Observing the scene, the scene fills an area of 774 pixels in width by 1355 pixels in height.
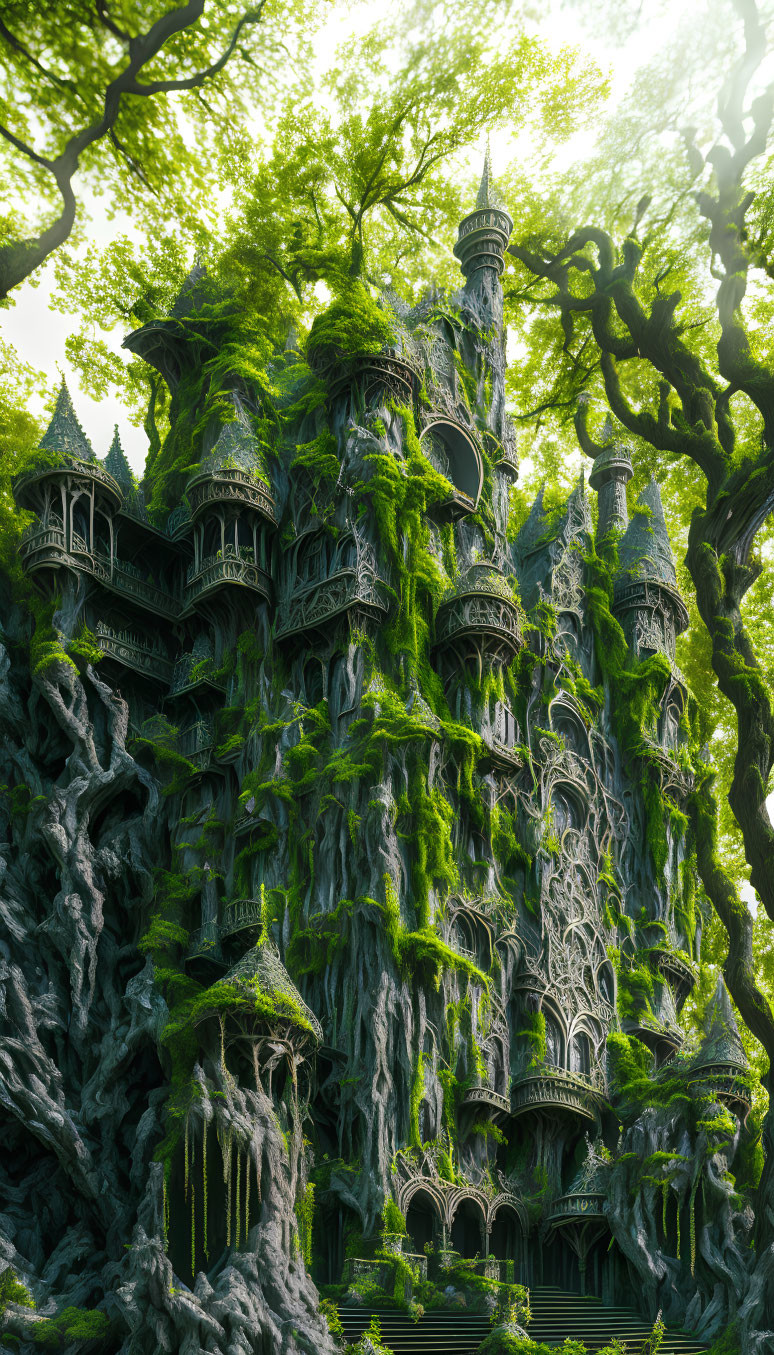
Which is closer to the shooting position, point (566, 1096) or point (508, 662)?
point (566, 1096)

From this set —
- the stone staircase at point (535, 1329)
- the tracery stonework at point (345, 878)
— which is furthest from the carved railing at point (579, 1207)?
the stone staircase at point (535, 1329)

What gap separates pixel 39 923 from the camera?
912 inches

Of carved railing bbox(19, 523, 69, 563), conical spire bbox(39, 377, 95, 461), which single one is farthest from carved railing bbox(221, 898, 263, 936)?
conical spire bbox(39, 377, 95, 461)

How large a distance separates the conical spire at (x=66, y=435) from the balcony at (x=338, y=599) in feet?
16.8

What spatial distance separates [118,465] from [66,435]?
255 cm

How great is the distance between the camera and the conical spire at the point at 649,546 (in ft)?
105

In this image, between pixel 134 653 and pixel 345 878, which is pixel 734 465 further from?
pixel 134 653

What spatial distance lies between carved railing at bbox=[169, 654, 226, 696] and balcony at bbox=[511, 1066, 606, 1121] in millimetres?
9525

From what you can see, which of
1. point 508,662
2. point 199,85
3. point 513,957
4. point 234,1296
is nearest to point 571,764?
point 508,662

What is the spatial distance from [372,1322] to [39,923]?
9.07m

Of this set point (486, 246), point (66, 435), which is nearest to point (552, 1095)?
point (66, 435)

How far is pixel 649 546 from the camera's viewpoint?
3259 cm

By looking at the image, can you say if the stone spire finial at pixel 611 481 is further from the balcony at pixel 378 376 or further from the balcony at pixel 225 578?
the balcony at pixel 225 578

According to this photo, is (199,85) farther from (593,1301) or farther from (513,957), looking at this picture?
(593,1301)
